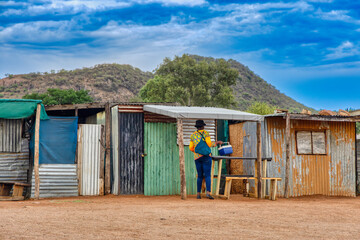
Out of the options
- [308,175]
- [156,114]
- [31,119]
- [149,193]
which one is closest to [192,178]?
Result: [149,193]

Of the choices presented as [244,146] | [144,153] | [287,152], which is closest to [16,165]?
[144,153]

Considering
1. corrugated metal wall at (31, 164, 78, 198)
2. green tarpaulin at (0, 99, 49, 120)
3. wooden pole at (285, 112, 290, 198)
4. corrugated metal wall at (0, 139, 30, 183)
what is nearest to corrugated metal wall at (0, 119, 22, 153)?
corrugated metal wall at (0, 139, 30, 183)

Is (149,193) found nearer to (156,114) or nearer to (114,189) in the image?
(114,189)

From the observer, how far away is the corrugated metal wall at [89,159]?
1242cm

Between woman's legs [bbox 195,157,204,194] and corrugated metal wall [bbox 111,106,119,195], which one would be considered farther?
corrugated metal wall [bbox 111,106,119,195]

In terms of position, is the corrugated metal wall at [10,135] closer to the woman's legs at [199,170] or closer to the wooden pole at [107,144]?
the wooden pole at [107,144]

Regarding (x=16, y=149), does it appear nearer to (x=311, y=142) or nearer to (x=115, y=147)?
(x=115, y=147)

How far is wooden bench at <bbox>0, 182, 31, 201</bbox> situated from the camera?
11.3m

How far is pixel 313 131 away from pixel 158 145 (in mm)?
4683

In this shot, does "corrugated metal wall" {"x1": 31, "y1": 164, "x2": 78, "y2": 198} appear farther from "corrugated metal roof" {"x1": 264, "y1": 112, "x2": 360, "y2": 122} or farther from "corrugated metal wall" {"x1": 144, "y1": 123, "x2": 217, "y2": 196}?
"corrugated metal roof" {"x1": 264, "y1": 112, "x2": 360, "y2": 122}

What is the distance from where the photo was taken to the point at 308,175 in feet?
43.3

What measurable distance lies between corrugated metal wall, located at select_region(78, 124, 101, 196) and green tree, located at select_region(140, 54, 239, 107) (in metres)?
26.6

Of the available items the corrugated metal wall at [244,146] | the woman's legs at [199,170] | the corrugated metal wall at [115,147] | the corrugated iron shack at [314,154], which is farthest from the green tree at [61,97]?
the woman's legs at [199,170]

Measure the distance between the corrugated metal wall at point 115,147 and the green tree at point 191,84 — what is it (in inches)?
1036
